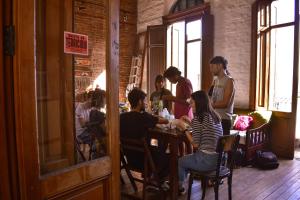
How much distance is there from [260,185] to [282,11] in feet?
10.7

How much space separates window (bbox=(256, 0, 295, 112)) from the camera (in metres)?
5.20

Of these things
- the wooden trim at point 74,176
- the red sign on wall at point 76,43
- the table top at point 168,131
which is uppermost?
the red sign on wall at point 76,43

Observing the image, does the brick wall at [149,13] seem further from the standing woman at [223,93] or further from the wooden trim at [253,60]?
the standing woman at [223,93]

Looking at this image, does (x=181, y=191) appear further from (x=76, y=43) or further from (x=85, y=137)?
(x=76, y=43)

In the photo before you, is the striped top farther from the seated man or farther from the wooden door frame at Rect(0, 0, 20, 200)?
the wooden door frame at Rect(0, 0, 20, 200)

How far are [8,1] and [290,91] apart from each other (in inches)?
197

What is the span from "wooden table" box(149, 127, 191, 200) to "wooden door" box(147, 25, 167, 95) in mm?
4426

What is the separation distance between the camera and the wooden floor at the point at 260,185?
3273 mm

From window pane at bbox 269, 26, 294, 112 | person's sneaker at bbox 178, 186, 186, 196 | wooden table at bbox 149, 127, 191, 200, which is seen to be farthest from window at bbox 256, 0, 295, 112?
wooden table at bbox 149, 127, 191, 200

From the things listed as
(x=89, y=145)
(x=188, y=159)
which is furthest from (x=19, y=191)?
(x=188, y=159)

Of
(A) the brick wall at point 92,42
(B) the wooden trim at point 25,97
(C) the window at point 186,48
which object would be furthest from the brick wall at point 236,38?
(B) the wooden trim at point 25,97

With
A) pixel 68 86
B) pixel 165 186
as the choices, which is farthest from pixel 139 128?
pixel 68 86

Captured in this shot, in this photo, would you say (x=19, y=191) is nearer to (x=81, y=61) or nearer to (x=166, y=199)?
(x=81, y=61)

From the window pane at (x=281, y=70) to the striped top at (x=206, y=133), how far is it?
2.88 metres
